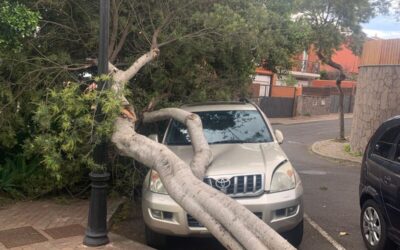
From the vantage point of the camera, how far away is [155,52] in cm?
773

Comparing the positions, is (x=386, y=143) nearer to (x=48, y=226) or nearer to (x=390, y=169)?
(x=390, y=169)

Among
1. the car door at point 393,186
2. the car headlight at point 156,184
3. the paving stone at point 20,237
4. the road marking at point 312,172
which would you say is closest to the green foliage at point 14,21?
the paving stone at point 20,237

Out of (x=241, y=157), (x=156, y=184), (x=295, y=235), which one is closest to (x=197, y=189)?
(x=156, y=184)

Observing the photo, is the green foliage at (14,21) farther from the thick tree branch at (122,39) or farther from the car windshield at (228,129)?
the car windshield at (228,129)

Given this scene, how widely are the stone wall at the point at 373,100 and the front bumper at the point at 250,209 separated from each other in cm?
931

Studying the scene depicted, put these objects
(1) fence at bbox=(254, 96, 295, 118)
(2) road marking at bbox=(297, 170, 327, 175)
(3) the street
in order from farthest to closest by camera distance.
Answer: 1. (1) fence at bbox=(254, 96, 295, 118)
2. (2) road marking at bbox=(297, 170, 327, 175)
3. (3) the street

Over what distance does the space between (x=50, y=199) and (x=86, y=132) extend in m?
2.78

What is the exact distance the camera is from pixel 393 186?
17.6 feet

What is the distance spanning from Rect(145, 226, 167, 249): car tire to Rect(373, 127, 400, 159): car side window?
278cm

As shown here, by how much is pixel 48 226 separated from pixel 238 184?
2864mm

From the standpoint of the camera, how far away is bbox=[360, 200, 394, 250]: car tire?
559 cm

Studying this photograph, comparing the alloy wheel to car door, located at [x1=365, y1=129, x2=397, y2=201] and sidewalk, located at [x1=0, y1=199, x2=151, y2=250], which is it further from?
sidewalk, located at [x1=0, y1=199, x2=151, y2=250]

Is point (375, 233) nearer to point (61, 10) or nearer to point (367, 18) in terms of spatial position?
point (61, 10)

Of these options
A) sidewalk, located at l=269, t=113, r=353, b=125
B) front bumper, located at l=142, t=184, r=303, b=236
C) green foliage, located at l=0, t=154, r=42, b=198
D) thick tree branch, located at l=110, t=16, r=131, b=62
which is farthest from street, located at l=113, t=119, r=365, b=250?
sidewalk, located at l=269, t=113, r=353, b=125
